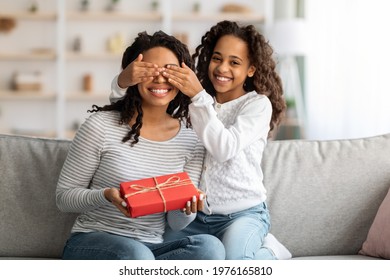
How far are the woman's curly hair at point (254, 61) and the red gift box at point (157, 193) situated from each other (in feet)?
1.67

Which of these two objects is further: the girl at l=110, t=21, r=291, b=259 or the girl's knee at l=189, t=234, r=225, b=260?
the girl at l=110, t=21, r=291, b=259

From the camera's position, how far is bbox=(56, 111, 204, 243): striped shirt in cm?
200

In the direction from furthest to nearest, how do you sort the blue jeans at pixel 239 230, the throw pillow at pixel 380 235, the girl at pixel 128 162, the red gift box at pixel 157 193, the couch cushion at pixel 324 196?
the couch cushion at pixel 324 196, the throw pillow at pixel 380 235, the blue jeans at pixel 239 230, the girl at pixel 128 162, the red gift box at pixel 157 193

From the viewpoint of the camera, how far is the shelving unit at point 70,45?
690 centimetres

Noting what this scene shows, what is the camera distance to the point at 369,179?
8.13 feet

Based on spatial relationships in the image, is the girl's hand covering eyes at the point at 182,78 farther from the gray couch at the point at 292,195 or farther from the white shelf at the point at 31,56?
the white shelf at the point at 31,56

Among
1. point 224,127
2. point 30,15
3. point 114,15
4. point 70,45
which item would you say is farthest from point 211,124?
point 70,45

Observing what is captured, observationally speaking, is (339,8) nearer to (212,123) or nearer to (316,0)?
(316,0)

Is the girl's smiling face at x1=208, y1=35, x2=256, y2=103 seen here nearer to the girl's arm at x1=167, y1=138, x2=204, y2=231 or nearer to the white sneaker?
the girl's arm at x1=167, y1=138, x2=204, y2=231

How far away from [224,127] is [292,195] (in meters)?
0.47

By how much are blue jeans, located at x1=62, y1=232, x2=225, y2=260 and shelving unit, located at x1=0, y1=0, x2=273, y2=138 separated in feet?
16.4

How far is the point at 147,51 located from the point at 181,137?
0.27 meters

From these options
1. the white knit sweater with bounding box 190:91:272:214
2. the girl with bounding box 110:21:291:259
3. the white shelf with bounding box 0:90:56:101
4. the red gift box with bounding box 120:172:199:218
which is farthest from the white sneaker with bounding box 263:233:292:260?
the white shelf with bounding box 0:90:56:101

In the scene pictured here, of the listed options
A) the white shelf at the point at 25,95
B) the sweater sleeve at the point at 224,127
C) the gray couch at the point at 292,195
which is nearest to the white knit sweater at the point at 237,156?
the sweater sleeve at the point at 224,127
